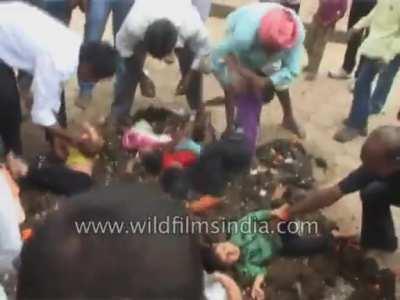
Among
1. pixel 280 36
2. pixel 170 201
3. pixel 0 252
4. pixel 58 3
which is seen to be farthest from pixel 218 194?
pixel 170 201

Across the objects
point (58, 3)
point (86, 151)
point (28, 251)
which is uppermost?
point (28, 251)

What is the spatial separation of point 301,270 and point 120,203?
1.84 m

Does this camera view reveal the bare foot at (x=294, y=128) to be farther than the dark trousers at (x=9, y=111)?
Yes

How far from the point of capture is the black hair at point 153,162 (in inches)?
119

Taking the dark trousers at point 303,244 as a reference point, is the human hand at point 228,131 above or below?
above

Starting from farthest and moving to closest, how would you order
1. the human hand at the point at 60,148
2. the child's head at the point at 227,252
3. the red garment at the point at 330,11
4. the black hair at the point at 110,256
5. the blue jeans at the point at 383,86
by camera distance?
the red garment at the point at 330,11 → the blue jeans at the point at 383,86 → the human hand at the point at 60,148 → the child's head at the point at 227,252 → the black hair at the point at 110,256

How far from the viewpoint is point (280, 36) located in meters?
3.00

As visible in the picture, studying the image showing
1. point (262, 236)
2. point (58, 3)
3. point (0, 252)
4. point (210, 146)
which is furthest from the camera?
point (58, 3)

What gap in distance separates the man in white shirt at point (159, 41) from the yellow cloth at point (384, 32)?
0.73m

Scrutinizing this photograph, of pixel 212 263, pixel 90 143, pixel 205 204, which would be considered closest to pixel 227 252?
pixel 212 263

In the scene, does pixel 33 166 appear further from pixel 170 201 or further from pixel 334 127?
pixel 170 201

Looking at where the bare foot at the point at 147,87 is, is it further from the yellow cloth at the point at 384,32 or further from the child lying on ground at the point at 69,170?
the yellow cloth at the point at 384,32

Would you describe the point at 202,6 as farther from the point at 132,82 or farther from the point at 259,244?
the point at 259,244

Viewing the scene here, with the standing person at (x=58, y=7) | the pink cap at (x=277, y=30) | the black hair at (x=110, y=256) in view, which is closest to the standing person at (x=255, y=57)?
the pink cap at (x=277, y=30)
